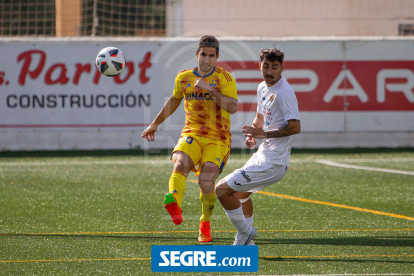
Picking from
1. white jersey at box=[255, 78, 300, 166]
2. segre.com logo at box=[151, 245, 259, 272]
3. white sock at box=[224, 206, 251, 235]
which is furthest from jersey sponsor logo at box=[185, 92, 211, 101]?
segre.com logo at box=[151, 245, 259, 272]

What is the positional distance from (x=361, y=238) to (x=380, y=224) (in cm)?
81

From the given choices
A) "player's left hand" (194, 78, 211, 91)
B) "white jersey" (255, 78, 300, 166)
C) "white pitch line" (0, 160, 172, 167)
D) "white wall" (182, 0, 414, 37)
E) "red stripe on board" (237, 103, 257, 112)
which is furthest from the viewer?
"white wall" (182, 0, 414, 37)

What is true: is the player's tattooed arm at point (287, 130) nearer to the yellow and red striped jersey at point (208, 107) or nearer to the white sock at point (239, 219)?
the white sock at point (239, 219)

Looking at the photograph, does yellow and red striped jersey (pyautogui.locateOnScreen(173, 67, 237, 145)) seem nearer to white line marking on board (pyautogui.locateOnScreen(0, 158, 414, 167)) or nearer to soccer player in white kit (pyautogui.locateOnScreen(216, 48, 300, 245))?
soccer player in white kit (pyautogui.locateOnScreen(216, 48, 300, 245))

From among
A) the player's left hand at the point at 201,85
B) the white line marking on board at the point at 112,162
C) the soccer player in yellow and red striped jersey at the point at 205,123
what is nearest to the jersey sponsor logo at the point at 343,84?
the white line marking on board at the point at 112,162

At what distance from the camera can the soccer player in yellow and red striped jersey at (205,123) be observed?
5.50 meters

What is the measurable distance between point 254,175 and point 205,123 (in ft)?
3.09

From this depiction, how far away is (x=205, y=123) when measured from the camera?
5.70m

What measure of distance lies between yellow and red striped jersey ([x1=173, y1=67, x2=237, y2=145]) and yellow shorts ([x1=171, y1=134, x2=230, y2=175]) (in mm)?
60

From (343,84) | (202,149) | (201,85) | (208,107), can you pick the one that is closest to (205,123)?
(208,107)

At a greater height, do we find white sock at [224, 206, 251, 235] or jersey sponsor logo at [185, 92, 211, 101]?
jersey sponsor logo at [185, 92, 211, 101]

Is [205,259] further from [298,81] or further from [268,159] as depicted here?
[298,81]

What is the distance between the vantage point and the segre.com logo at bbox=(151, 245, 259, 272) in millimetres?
4531

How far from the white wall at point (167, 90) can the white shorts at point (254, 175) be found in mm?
9034
